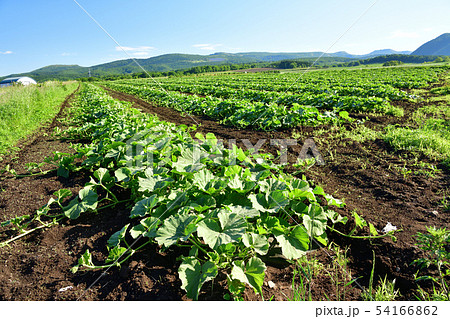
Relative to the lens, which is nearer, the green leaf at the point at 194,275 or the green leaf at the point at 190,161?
the green leaf at the point at 194,275

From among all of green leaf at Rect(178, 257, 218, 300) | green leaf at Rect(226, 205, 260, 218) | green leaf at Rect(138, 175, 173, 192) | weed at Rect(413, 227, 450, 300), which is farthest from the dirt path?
green leaf at Rect(138, 175, 173, 192)

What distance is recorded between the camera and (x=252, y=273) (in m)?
1.62

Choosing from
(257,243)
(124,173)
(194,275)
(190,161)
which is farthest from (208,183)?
(124,173)

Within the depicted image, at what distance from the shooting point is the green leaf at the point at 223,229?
1.61 m

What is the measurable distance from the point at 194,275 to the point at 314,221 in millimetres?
1076

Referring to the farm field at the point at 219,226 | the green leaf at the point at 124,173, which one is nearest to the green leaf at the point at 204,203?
the farm field at the point at 219,226

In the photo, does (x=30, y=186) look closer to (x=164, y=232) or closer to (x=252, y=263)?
(x=164, y=232)

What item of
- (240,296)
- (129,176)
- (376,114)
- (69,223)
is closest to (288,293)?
(240,296)

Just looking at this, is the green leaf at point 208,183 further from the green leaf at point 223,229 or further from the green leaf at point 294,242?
the green leaf at point 294,242

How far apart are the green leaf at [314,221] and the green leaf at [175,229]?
94 cm

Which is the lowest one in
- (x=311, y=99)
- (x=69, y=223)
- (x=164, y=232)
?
(x=69, y=223)

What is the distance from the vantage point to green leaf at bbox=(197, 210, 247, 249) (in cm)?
161
